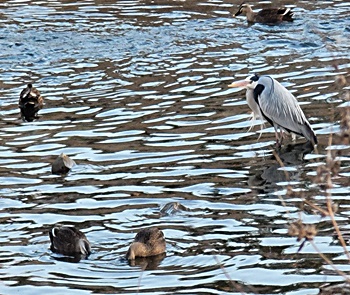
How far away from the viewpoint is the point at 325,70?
15.6 meters

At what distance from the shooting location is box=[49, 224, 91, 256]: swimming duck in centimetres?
860

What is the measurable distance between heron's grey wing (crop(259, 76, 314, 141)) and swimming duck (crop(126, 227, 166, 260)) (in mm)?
4301

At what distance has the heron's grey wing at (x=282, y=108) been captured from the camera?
500 inches

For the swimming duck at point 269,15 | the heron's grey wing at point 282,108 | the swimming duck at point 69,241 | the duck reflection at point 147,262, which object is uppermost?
the swimming duck at point 69,241

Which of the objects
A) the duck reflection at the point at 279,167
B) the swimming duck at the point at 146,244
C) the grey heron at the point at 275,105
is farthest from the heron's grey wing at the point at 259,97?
the swimming duck at the point at 146,244

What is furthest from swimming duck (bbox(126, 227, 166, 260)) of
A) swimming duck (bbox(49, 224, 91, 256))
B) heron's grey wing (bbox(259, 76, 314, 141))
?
heron's grey wing (bbox(259, 76, 314, 141))

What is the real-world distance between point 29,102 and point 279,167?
3.89 metres

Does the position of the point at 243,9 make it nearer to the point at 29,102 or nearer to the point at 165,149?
the point at 29,102

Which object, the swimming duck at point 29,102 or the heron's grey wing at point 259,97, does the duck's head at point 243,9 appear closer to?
the heron's grey wing at point 259,97

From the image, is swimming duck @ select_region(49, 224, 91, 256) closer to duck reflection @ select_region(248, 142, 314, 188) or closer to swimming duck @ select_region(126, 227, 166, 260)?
swimming duck @ select_region(126, 227, 166, 260)

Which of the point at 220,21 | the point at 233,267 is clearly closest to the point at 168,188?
the point at 233,267

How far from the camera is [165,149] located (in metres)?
12.1

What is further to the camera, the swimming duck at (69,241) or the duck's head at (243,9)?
the duck's head at (243,9)

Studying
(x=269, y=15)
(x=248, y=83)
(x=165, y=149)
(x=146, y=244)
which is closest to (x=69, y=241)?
(x=146, y=244)
